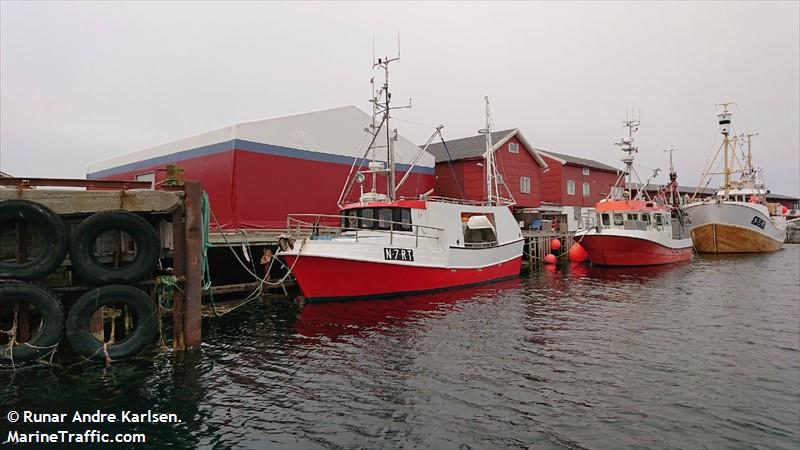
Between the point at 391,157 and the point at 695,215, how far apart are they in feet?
98.3

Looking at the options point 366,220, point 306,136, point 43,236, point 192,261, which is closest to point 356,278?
point 366,220

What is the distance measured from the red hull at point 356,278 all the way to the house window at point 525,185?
1816 cm

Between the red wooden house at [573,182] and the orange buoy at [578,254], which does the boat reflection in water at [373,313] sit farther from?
the red wooden house at [573,182]

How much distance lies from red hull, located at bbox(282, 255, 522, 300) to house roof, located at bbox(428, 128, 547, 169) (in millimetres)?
15216

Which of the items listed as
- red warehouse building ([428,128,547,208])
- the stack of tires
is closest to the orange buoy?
red warehouse building ([428,128,547,208])

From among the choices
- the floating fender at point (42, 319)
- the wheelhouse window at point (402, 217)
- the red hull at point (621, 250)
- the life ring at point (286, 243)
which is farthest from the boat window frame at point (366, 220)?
the red hull at point (621, 250)

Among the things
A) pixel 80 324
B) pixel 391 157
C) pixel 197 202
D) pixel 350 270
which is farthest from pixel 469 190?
pixel 80 324

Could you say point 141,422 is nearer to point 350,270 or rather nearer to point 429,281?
point 350,270

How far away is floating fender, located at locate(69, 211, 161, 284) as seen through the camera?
26.3ft

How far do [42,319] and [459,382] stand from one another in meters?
7.23

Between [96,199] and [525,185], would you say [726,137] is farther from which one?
[96,199]

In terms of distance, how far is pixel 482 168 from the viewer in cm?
2934

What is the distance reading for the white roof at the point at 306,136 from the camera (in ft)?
67.2

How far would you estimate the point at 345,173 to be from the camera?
2395 centimetres
